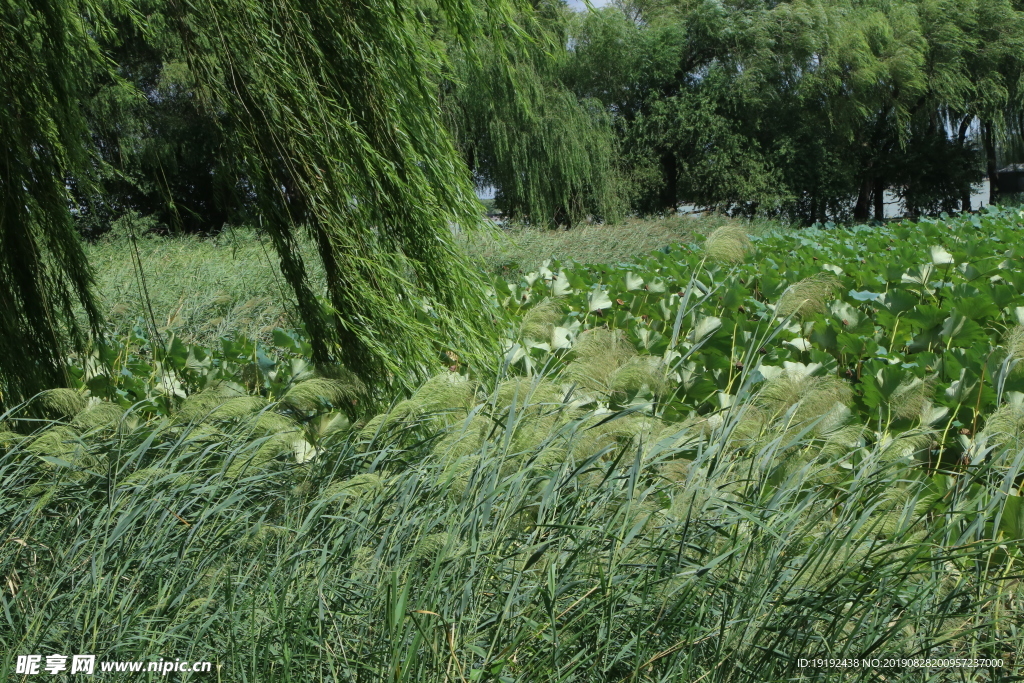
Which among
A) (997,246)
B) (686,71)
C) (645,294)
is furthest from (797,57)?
(645,294)

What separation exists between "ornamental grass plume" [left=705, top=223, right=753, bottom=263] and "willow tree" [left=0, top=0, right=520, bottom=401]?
77cm

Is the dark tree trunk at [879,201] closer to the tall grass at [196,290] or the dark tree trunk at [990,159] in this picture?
the dark tree trunk at [990,159]

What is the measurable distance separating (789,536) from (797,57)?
78.5ft

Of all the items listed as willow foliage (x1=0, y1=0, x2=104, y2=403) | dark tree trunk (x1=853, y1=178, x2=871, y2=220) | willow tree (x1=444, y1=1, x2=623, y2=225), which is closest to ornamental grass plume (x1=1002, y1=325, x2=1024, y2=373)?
willow foliage (x1=0, y1=0, x2=104, y2=403)

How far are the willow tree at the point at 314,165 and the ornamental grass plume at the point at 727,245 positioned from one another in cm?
77

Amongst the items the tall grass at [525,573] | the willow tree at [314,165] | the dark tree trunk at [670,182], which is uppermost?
the willow tree at [314,165]

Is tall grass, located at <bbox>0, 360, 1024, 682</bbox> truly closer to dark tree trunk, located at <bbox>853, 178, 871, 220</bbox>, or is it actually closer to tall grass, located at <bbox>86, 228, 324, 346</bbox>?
tall grass, located at <bbox>86, 228, 324, 346</bbox>

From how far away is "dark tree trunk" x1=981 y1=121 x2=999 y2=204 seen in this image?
2742cm

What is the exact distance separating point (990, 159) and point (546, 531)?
31.0m

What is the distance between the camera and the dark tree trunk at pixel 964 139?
90.3 ft

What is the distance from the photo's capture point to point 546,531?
6.43 feet

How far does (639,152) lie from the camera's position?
2369 cm

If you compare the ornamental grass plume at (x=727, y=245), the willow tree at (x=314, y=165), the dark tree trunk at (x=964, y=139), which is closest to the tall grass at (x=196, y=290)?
the willow tree at (x=314, y=165)

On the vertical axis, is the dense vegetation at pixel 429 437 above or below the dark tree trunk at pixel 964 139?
above
